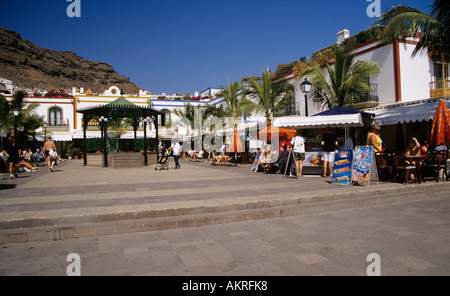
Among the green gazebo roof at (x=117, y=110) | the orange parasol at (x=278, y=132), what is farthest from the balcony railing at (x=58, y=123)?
the orange parasol at (x=278, y=132)

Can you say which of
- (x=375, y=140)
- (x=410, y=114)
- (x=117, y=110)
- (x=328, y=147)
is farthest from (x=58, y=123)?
(x=375, y=140)

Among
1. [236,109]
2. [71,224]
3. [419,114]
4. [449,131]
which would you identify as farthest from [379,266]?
[236,109]

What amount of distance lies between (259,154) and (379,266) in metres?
10.9

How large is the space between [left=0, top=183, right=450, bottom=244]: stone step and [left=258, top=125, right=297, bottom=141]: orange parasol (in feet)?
26.7

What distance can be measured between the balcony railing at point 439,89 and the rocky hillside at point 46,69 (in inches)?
3055

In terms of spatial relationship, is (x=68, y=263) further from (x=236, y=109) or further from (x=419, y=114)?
(x=236, y=109)

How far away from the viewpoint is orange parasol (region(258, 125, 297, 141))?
1578 cm

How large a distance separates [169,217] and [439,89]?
2012 centimetres

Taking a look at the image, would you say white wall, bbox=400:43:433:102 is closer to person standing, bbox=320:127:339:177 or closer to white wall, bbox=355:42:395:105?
white wall, bbox=355:42:395:105

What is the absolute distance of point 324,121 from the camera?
1209 centimetres

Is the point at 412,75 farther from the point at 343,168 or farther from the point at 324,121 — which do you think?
the point at 343,168

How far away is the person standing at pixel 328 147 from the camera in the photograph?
11453 millimetres

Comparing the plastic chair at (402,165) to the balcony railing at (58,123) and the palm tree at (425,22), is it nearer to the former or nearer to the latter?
the palm tree at (425,22)

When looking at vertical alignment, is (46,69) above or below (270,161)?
above
